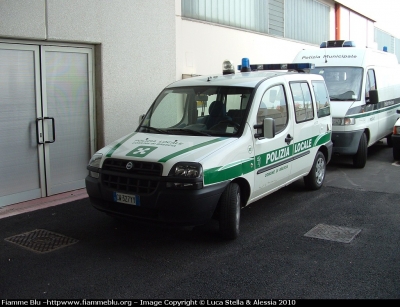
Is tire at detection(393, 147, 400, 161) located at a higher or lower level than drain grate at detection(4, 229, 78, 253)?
higher

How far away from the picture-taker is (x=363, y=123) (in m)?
9.87

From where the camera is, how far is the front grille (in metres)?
5.08

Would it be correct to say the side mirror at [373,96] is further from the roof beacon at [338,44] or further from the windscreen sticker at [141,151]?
the windscreen sticker at [141,151]

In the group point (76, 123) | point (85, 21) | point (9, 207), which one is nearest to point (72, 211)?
point (9, 207)

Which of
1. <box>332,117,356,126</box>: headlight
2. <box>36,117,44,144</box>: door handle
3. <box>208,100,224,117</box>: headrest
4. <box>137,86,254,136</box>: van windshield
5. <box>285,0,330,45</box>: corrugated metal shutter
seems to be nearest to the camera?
<box>137,86,254,136</box>: van windshield

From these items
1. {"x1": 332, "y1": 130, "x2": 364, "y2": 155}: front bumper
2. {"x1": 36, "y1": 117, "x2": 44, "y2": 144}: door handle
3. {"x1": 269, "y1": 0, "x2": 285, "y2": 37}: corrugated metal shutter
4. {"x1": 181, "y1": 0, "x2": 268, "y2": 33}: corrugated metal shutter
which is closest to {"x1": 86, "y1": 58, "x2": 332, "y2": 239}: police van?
{"x1": 36, "y1": 117, "x2": 44, "y2": 144}: door handle

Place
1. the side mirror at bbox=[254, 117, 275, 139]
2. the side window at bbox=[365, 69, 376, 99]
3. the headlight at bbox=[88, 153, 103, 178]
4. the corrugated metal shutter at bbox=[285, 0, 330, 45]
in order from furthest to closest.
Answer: the corrugated metal shutter at bbox=[285, 0, 330, 45]
the side window at bbox=[365, 69, 376, 99]
the side mirror at bbox=[254, 117, 275, 139]
the headlight at bbox=[88, 153, 103, 178]

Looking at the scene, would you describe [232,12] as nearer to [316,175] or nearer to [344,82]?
[344,82]

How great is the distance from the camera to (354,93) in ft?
32.7

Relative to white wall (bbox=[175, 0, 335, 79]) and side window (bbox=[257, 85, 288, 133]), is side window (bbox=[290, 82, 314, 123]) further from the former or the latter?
white wall (bbox=[175, 0, 335, 79])

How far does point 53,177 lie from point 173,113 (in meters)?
2.66

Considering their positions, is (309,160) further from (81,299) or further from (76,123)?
(81,299)

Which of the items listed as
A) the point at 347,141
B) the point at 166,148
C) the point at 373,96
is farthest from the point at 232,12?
the point at 166,148

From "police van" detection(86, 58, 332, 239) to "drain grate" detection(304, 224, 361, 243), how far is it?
0.84 m
